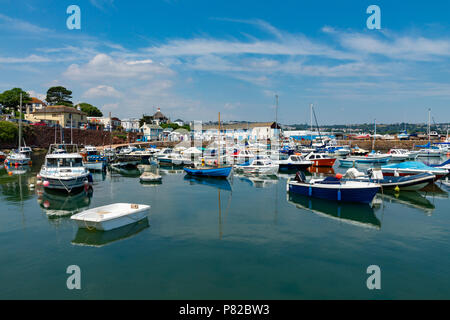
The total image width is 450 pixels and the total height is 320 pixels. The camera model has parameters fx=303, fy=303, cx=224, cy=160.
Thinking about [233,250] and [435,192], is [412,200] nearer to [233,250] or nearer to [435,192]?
[435,192]

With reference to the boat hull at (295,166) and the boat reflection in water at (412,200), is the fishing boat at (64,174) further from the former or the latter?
the boat hull at (295,166)

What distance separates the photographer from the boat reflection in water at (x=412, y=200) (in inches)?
925

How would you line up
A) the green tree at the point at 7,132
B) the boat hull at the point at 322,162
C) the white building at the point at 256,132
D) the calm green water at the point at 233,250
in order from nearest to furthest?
the calm green water at the point at 233,250 < the boat hull at the point at 322,162 < the green tree at the point at 7,132 < the white building at the point at 256,132

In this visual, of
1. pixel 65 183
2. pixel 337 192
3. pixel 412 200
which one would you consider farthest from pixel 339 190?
pixel 65 183

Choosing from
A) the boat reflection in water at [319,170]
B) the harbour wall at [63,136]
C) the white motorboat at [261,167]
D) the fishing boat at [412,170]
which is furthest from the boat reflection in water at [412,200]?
the harbour wall at [63,136]

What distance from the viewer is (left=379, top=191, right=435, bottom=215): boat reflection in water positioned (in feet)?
77.1

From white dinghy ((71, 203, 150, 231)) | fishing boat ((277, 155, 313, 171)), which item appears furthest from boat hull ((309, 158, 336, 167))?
white dinghy ((71, 203, 150, 231))

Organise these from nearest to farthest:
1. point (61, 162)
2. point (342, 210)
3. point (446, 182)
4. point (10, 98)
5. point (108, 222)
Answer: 1. point (108, 222)
2. point (342, 210)
3. point (61, 162)
4. point (446, 182)
5. point (10, 98)

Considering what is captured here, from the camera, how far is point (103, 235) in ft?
54.3

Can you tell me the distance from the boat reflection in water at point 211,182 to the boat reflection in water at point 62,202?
1234cm

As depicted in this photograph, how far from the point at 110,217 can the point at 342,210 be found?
52.6ft
